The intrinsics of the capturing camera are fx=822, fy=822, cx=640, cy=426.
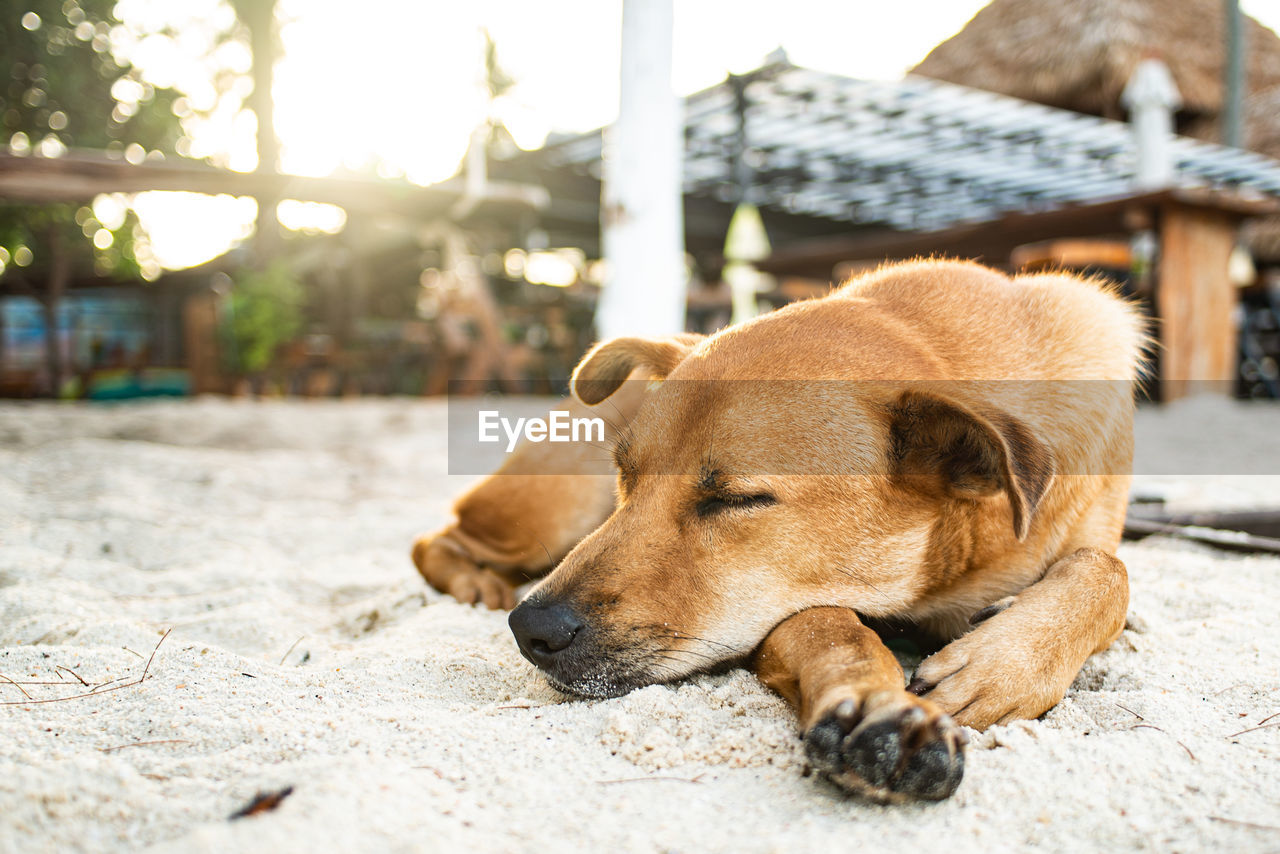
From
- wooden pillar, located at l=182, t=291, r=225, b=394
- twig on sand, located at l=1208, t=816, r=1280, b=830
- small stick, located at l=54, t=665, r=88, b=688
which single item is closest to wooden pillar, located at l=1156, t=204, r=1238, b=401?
twig on sand, located at l=1208, t=816, r=1280, b=830

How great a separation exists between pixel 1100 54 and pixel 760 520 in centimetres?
1600

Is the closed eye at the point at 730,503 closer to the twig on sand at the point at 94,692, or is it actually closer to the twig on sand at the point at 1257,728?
the twig on sand at the point at 1257,728

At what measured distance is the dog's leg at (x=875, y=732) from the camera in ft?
4.14

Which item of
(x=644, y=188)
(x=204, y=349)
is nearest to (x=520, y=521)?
(x=644, y=188)

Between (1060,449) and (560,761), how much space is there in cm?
144

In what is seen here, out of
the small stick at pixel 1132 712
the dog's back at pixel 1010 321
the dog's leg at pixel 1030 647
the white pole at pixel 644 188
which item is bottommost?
the small stick at pixel 1132 712

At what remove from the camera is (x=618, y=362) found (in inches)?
98.6

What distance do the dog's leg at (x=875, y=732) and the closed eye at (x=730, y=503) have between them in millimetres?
380

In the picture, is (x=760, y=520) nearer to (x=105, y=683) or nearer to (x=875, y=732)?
(x=875, y=732)

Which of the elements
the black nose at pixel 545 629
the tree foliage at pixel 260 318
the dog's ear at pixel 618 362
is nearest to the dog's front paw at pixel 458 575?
the dog's ear at pixel 618 362

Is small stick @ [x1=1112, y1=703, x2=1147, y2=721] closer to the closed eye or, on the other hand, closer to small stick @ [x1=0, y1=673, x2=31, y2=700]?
the closed eye

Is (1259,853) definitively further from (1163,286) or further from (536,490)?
(1163,286)

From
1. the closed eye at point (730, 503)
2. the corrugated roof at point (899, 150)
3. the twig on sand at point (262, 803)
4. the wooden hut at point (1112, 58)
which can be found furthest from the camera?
the wooden hut at point (1112, 58)

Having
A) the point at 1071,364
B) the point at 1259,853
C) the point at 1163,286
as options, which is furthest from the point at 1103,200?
the point at 1259,853
